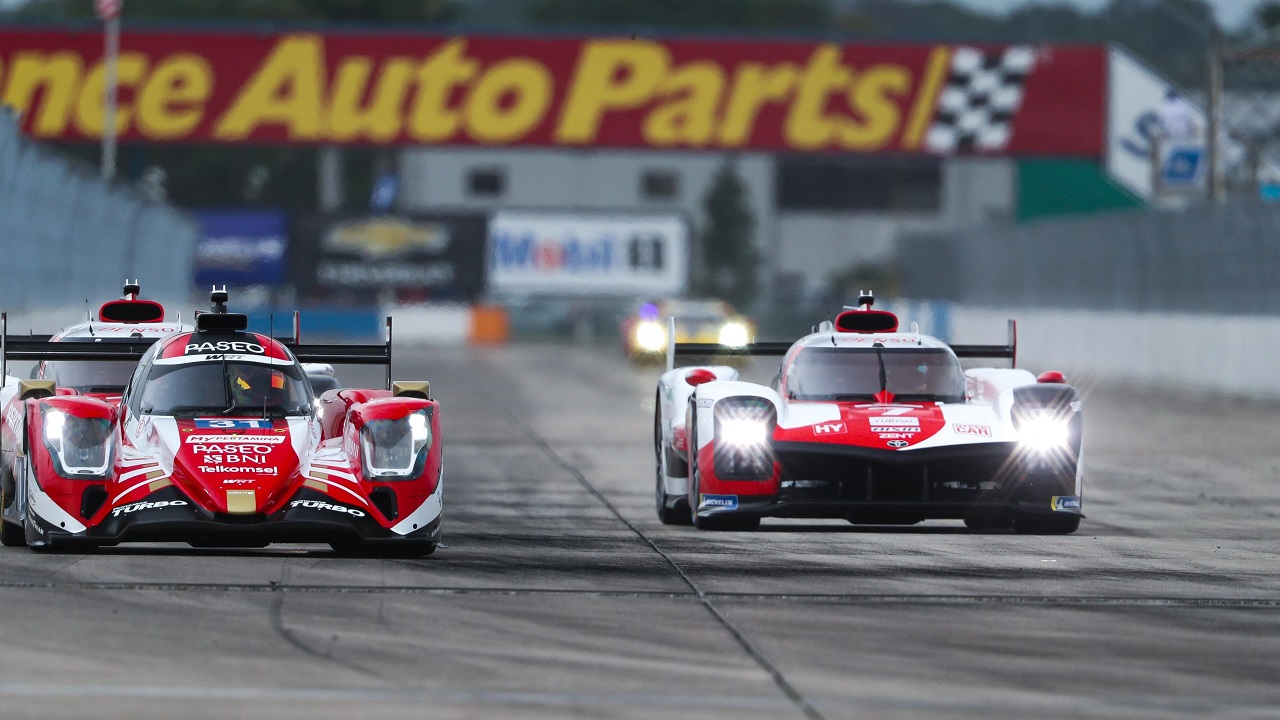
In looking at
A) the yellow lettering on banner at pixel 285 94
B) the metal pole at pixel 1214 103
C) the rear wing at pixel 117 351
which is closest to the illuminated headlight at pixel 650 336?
Result: the metal pole at pixel 1214 103

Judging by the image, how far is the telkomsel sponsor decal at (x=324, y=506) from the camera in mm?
11602

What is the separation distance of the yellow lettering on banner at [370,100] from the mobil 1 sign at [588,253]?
10.2 metres

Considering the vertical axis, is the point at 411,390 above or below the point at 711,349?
below

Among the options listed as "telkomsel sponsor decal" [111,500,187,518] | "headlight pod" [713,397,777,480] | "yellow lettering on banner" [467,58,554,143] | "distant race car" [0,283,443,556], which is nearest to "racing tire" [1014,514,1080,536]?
"headlight pod" [713,397,777,480]

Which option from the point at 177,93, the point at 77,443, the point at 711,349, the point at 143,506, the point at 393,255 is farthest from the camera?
the point at 393,255

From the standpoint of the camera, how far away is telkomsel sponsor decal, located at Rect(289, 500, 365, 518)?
457 inches

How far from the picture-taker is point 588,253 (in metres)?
69.2

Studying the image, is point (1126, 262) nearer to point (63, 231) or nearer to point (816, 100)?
point (63, 231)

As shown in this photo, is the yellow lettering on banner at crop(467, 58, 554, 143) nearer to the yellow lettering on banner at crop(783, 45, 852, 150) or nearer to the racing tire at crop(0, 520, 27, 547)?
the yellow lettering on banner at crop(783, 45, 852, 150)

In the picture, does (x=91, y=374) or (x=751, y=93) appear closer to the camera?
(x=91, y=374)

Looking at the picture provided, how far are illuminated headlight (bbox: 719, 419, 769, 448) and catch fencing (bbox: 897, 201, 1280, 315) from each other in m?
20.9

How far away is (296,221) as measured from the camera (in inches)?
2689

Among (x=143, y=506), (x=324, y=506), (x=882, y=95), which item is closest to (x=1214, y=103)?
(x=882, y=95)

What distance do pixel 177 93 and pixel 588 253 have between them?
1496cm
